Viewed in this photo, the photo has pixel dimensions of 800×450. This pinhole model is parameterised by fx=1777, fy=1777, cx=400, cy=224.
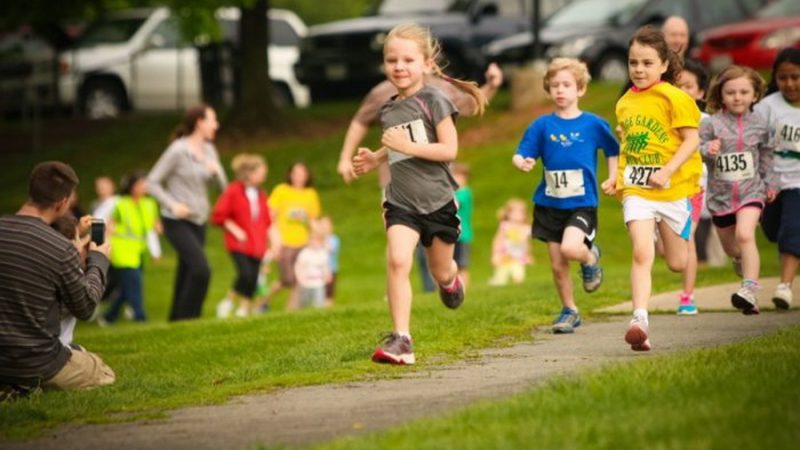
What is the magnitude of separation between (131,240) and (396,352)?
11.6 m

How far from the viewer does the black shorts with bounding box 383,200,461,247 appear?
33.2 feet

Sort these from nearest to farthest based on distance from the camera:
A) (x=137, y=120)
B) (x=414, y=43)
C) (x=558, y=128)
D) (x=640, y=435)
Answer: (x=640, y=435) < (x=414, y=43) < (x=558, y=128) < (x=137, y=120)

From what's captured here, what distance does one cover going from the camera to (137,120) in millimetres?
34562

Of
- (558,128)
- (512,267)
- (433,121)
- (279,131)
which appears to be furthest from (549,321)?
(279,131)

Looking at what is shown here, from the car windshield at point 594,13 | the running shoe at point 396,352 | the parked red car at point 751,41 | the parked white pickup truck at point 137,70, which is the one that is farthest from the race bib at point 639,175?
the parked white pickup truck at point 137,70

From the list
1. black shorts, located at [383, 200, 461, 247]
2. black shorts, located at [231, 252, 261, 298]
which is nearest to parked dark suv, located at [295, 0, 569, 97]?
black shorts, located at [231, 252, 261, 298]

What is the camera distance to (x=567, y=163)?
1137 centimetres

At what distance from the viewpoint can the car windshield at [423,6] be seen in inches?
1294

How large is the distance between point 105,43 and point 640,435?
30179 millimetres

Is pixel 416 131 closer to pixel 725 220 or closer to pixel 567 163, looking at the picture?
pixel 567 163

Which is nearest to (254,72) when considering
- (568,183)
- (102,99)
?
(102,99)

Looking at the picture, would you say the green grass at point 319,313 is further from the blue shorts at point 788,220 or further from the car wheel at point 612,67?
the blue shorts at point 788,220

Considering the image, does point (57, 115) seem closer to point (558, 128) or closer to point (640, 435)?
point (558, 128)

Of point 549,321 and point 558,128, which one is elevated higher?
point 558,128
